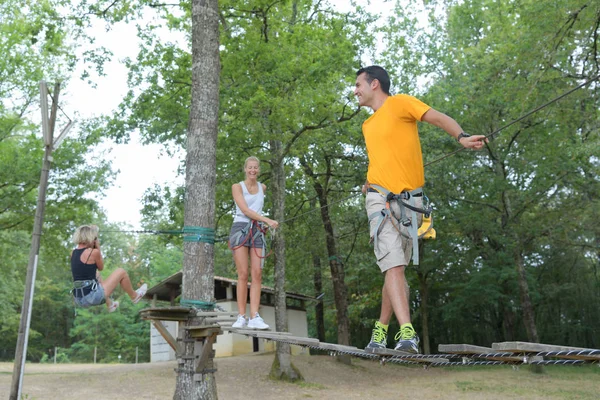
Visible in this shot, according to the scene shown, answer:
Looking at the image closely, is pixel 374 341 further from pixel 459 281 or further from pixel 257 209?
pixel 459 281

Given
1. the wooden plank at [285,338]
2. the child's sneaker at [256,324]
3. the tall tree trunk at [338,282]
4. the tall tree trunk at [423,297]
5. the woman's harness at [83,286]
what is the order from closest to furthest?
the wooden plank at [285,338]
the child's sneaker at [256,324]
the woman's harness at [83,286]
the tall tree trunk at [338,282]
the tall tree trunk at [423,297]

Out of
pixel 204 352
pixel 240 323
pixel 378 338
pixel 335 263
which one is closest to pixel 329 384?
pixel 335 263

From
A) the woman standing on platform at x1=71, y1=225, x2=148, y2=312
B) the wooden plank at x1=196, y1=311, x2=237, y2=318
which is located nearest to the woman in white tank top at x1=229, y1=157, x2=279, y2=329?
the wooden plank at x1=196, y1=311, x2=237, y2=318

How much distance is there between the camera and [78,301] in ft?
21.7

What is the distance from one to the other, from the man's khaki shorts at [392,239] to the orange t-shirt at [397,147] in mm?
126

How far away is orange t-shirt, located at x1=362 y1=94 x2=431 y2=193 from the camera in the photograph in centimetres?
407

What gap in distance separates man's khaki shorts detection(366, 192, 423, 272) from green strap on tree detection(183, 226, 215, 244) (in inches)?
112

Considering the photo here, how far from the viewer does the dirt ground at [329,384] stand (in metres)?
14.7

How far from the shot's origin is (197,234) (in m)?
6.48

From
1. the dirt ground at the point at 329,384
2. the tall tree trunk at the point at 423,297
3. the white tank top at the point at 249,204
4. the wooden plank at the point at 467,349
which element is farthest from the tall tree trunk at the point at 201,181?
the tall tree trunk at the point at 423,297

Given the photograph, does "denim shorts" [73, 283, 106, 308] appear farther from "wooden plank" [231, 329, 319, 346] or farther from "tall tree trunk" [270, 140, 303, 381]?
"tall tree trunk" [270, 140, 303, 381]

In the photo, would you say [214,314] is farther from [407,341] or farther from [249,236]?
[407,341]

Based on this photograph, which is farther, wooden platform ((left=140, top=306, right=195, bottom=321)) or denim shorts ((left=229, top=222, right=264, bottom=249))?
wooden platform ((left=140, top=306, right=195, bottom=321))

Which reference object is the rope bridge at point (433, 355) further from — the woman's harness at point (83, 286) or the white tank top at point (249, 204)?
the white tank top at point (249, 204)
